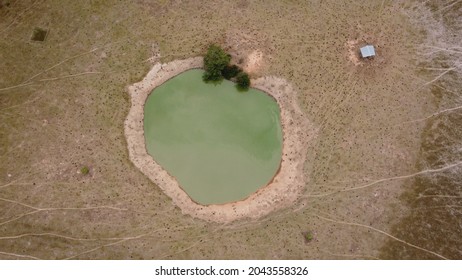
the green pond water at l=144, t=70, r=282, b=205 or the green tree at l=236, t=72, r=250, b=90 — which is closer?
the green pond water at l=144, t=70, r=282, b=205

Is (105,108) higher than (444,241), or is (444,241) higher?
(105,108)

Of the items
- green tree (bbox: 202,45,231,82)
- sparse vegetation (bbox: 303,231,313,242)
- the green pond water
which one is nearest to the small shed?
the green pond water

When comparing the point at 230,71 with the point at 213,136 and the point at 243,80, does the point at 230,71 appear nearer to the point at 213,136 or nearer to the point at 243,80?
the point at 243,80

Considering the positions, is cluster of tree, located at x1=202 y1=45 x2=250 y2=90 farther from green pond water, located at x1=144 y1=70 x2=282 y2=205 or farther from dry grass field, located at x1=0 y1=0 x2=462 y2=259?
dry grass field, located at x1=0 y1=0 x2=462 y2=259

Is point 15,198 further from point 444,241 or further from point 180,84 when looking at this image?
point 444,241

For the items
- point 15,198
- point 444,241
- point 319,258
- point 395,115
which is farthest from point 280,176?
point 15,198

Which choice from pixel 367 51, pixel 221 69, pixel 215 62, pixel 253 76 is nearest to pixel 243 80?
pixel 253 76
